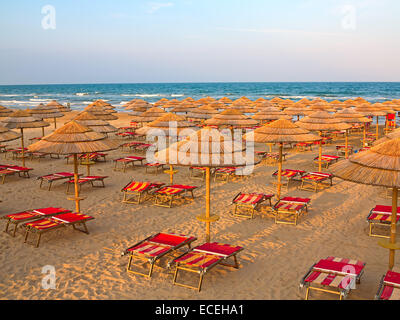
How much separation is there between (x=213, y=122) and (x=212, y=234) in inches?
256

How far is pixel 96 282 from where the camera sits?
4871 millimetres

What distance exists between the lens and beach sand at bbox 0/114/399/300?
15.4 feet

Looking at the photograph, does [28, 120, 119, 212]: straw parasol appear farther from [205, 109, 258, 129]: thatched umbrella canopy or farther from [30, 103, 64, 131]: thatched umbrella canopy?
[30, 103, 64, 131]: thatched umbrella canopy

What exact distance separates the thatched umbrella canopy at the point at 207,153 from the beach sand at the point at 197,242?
4.09 feet

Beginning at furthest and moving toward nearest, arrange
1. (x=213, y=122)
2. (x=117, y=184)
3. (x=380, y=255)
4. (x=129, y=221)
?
(x=213, y=122) < (x=117, y=184) < (x=129, y=221) < (x=380, y=255)

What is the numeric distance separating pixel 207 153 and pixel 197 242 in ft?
5.94

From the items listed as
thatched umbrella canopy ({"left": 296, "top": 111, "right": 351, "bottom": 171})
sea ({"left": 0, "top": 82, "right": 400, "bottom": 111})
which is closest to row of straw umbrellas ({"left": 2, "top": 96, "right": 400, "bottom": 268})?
thatched umbrella canopy ({"left": 296, "top": 111, "right": 351, "bottom": 171})

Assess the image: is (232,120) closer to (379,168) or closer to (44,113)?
(379,168)

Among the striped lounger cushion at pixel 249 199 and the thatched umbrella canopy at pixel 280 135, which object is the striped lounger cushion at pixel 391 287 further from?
the thatched umbrella canopy at pixel 280 135

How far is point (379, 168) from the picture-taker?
178 inches

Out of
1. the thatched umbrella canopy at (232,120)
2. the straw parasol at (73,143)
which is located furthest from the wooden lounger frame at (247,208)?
the thatched umbrella canopy at (232,120)

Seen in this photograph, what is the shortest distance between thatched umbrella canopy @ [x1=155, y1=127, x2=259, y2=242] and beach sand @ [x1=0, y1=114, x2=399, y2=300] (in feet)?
4.09
